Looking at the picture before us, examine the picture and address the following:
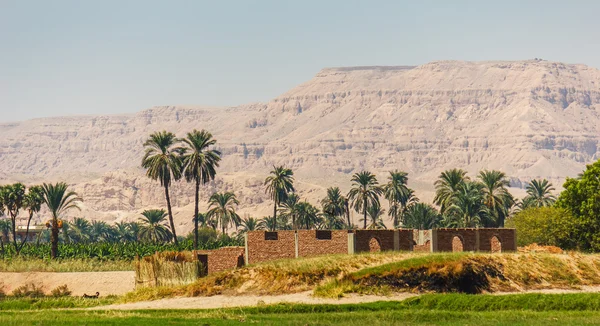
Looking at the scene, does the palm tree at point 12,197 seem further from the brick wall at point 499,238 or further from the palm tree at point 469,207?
the brick wall at point 499,238

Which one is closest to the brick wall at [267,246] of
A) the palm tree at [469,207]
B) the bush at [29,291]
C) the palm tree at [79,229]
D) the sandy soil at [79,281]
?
the sandy soil at [79,281]

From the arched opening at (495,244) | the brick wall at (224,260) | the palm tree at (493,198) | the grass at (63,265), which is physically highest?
the palm tree at (493,198)

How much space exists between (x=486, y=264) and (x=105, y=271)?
50.2 meters

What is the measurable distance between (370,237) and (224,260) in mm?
10285

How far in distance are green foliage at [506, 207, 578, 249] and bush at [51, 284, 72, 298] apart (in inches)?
1670

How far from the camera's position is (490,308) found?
44.3 metres

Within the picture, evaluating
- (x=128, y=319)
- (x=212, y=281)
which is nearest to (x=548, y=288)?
(x=212, y=281)

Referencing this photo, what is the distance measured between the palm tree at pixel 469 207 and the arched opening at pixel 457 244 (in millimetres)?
38928

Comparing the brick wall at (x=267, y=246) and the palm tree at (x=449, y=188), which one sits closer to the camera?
the brick wall at (x=267, y=246)

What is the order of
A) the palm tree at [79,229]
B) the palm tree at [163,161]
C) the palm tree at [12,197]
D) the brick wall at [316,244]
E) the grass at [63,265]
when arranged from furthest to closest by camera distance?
the palm tree at [79,229] < the palm tree at [12,197] < the palm tree at [163,161] < the grass at [63,265] < the brick wall at [316,244]

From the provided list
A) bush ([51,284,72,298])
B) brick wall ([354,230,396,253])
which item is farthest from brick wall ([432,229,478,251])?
bush ([51,284,72,298])

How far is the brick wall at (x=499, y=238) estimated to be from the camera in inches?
2480

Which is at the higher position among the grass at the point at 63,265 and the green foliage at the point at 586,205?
the green foliage at the point at 586,205

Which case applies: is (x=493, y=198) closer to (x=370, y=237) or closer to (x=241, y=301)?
(x=370, y=237)
